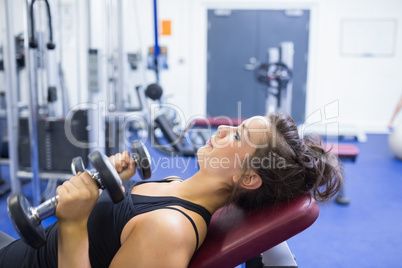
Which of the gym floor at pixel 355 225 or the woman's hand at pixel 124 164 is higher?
the woman's hand at pixel 124 164

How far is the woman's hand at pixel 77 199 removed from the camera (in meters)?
0.80

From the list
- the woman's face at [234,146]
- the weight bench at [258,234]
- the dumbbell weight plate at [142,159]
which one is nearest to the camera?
the weight bench at [258,234]

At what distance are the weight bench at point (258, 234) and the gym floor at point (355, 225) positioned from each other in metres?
0.54

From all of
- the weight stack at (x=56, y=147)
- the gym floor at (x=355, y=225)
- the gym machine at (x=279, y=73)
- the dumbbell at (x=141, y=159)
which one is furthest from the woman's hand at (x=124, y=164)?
the gym machine at (x=279, y=73)

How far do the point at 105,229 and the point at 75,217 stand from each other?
17cm

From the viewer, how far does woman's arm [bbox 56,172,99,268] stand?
806mm

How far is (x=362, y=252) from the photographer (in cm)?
196

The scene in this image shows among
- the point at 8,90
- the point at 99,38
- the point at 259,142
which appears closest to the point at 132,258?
the point at 259,142

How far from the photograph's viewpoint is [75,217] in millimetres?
819

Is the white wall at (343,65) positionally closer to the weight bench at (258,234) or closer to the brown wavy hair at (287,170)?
the brown wavy hair at (287,170)

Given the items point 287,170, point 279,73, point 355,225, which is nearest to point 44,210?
point 287,170

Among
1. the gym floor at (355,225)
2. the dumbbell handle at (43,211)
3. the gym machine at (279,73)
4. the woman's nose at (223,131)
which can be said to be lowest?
the gym floor at (355,225)

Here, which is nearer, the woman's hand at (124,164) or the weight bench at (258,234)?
the weight bench at (258,234)

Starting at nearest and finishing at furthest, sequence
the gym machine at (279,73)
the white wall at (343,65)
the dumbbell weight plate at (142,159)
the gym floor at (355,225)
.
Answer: the dumbbell weight plate at (142,159) < the gym floor at (355,225) < the gym machine at (279,73) < the white wall at (343,65)
